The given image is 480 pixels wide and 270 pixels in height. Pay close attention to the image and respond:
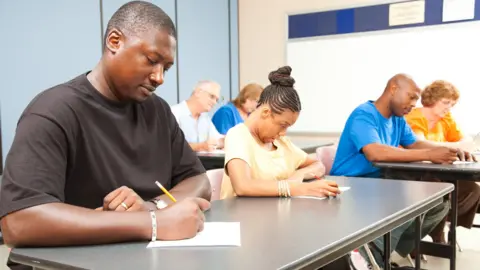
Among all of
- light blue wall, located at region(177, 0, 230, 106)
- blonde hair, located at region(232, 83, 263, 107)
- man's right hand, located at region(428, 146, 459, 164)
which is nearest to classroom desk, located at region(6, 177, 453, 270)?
man's right hand, located at region(428, 146, 459, 164)

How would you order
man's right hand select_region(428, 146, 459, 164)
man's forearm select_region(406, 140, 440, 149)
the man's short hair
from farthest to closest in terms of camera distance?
man's forearm select_region(406, 140, 440, 149), man's right hand select_region(428, 146, 459, 164), the man's short hair

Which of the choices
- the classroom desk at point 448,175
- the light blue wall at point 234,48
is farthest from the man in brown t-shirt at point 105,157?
the light blue wall at point 234,48

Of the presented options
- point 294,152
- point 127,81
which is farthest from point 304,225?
point 294,152

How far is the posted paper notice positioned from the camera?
4688mm

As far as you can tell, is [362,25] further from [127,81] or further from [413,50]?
[127,81]

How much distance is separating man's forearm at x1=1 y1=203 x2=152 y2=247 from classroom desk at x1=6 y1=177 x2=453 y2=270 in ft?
0.07

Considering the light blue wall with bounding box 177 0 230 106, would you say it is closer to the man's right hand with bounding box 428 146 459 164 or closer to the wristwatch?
the man's right hand with bounding box 428 146 459 164

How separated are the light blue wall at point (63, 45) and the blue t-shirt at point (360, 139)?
2024mm

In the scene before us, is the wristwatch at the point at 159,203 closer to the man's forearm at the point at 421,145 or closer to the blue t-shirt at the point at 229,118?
the man's forearm at the point at 421,145

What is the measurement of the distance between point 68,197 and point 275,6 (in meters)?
4.80

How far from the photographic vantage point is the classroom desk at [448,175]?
2518mm

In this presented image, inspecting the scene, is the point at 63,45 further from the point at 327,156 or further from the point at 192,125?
the point at 327,156

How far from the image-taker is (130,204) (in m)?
1.13

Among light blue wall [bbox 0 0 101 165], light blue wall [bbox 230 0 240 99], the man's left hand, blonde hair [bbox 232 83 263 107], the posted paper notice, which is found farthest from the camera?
light blue wall [bbox 230 0 240 99]
